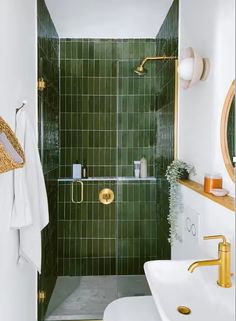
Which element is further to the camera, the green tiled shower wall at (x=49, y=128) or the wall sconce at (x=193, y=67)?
the green tiled shower wall at (x=49, y=128)

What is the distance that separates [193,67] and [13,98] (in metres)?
1.08

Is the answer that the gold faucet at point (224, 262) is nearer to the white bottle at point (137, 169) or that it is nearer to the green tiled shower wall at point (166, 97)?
the green tiled shower wall at point (166, 97)

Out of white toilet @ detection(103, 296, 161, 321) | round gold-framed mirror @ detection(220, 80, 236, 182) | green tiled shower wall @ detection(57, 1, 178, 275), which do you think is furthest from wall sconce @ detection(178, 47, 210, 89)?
white toilet @ detection(103, 296, 161, 321)

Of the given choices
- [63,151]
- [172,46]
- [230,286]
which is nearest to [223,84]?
[230,286]

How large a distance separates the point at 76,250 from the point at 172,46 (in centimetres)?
234

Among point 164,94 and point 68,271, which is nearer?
point 164,94

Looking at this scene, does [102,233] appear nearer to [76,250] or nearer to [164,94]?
[76,250]

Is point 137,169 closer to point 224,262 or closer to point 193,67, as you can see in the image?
point 193,67

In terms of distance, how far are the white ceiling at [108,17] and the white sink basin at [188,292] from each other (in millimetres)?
2213

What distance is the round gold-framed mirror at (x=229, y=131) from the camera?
5.14 feet

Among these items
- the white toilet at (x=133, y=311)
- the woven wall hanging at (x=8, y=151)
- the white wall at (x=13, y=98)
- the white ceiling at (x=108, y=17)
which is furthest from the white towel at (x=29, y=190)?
the white ceiling at (x=108, y=17)

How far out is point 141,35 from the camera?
3619 millimetres

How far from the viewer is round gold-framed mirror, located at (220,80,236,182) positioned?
5.14 ft

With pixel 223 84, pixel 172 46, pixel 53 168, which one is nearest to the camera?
pixel 223 84
